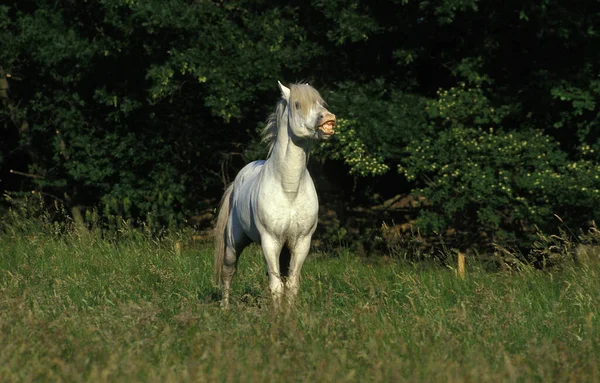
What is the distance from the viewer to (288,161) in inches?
273

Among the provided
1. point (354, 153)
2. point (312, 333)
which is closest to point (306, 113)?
point (312, 333)

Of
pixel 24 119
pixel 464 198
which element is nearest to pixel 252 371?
pixel 464 198

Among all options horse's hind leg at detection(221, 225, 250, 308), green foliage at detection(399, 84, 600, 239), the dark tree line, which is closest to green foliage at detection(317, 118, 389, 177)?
the dark tree line

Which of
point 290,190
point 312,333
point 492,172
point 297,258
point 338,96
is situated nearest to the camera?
point 312,333

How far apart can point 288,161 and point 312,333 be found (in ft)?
6.05

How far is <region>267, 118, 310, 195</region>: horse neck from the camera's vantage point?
6.92 metres

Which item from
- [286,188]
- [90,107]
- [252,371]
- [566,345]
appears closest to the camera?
[252,371]

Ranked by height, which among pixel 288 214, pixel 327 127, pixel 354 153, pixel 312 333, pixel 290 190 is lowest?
pixel 354 153

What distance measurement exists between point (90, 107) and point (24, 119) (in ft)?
5.99

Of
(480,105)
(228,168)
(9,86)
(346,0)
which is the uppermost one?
(346,0)

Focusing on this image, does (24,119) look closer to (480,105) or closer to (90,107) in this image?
(90,107)

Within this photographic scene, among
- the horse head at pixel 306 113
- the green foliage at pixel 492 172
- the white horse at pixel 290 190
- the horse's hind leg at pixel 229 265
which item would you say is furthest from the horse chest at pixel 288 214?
the green foliage at pixel 492 172

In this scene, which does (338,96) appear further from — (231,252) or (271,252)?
(271,252)

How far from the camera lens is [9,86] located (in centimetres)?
1572
